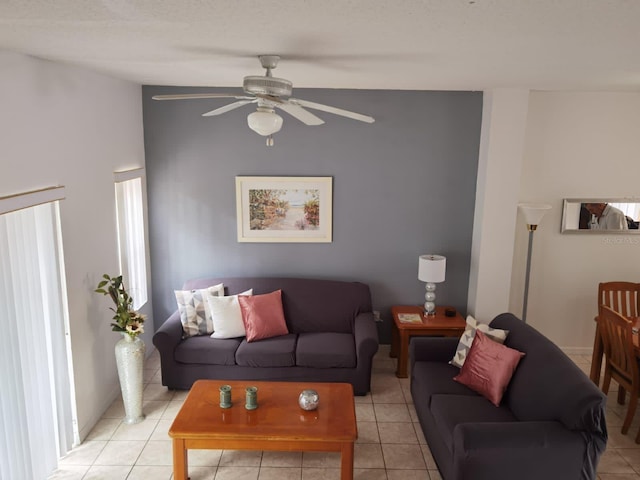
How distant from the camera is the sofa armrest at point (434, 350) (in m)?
4.23

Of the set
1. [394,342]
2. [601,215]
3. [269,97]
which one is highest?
[269,97]


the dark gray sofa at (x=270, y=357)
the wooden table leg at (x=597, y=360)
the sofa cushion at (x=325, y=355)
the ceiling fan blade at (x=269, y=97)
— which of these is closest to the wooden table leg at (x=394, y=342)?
the dark gray sofa at (x=270, y=357)

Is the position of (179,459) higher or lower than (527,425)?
lower

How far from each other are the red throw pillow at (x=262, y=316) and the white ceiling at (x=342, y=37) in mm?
2023

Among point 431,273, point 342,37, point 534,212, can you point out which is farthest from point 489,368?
point 342,37

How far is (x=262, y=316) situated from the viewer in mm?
4719

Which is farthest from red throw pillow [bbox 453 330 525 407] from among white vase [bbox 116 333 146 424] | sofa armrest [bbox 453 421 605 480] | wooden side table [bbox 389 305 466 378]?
white vase [bbox 116 333 146 424]

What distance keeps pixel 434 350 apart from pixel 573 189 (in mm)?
2298

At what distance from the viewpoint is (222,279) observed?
5.12m

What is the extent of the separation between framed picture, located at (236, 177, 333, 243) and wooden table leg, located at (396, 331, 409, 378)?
120cm

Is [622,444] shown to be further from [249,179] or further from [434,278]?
[249,179]

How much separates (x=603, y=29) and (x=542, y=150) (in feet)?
9.76

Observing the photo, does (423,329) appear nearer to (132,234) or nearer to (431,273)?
(431,273)

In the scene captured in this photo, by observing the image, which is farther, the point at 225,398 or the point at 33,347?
the point at 225,398
